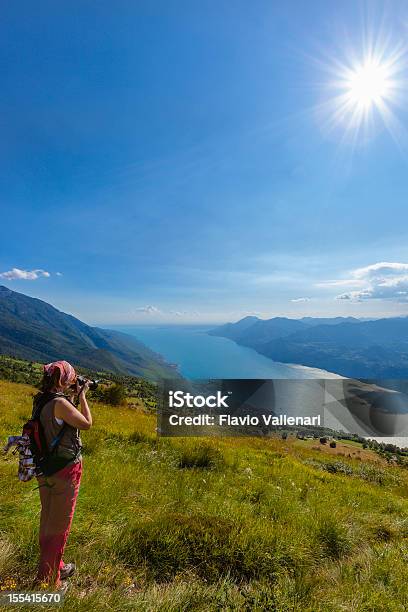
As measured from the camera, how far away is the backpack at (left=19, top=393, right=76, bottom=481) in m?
3.43

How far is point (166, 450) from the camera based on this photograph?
32.8 feet

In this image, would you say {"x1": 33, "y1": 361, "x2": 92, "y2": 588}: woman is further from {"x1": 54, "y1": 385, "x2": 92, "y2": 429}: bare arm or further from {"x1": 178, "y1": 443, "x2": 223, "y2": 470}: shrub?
{"x1": 178, "y1": 443, "x2": 223, "y2": 470}: shrub

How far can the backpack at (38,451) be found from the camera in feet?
11.2

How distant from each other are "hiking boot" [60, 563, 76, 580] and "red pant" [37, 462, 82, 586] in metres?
0.06

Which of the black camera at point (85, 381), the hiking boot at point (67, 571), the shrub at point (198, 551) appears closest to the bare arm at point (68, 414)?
the black camera at point (85, 381)

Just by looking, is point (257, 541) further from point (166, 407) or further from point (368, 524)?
point (166, 407)

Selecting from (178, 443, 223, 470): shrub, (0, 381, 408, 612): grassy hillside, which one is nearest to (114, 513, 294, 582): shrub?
(0, 381, 408, 612): grassy hillside

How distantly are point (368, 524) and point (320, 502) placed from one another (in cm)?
123

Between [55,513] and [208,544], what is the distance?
221 cm

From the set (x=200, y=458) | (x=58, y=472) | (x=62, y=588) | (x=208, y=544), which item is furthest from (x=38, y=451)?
(x=200, y=458)

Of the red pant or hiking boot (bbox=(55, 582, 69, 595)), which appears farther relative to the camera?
the red pant

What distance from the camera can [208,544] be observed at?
175 inches

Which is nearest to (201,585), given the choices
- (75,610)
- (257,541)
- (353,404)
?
(257,541)

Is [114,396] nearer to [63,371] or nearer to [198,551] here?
[198,551]
